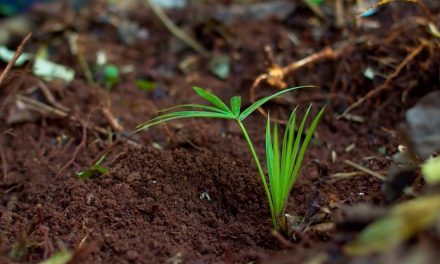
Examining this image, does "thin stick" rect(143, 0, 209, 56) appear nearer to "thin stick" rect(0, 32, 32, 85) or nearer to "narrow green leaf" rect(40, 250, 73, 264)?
"thin stick" rect(0, 32, 32, 85)

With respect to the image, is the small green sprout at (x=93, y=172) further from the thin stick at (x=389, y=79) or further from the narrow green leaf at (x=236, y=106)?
the thin stick at (x=389, y=79)

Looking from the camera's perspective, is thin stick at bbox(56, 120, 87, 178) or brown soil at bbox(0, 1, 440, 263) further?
thin stick at bbox(56, 120, 87, 178)

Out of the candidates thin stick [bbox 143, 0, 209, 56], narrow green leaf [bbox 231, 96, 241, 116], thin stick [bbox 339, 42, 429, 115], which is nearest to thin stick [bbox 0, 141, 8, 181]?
narrow green leaf [bbox 231, 96, 241, 116]

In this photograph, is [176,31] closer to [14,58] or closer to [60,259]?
[14,58]

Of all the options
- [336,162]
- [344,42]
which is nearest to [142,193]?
[336,162]

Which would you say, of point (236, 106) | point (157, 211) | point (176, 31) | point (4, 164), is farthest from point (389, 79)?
point (4, 164)
